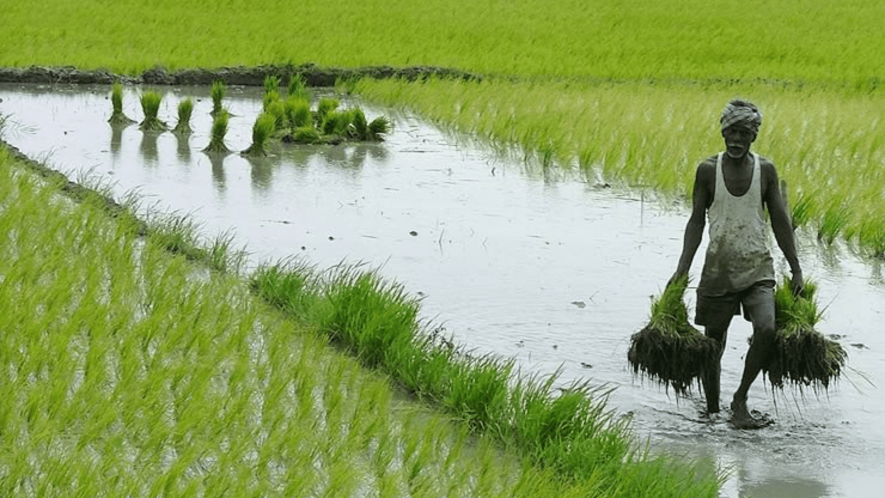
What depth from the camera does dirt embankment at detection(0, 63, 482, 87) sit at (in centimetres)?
1502

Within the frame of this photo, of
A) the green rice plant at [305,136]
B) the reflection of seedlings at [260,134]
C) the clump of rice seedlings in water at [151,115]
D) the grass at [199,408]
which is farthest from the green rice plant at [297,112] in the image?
the grass at [199,408]

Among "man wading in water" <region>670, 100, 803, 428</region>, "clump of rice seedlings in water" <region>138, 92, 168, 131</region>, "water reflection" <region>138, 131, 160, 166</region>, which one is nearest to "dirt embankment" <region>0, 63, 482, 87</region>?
"clump of rice seedlings in water" <region>138, 92, 168, 131</region>

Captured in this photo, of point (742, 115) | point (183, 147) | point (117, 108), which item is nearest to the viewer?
point (742, 115)

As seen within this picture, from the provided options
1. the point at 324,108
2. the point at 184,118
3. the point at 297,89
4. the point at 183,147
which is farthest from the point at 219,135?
the point at 297,89

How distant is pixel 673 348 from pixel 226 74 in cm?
1160

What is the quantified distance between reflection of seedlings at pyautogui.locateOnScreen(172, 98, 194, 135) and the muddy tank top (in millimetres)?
7229

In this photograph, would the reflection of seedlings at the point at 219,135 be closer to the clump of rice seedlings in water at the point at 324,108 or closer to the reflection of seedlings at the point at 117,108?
the clump of rice seedlings in water at the point at 324,108

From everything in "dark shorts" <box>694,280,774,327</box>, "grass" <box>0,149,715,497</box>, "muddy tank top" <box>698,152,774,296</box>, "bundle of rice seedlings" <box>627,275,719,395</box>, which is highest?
"muddy tank top" <box>698,152,774,296</box>

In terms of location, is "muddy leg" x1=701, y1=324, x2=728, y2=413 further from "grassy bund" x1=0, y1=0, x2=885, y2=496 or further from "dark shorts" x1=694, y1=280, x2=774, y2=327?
"grassy bund" x1=0, y1=0, x2=885, y2=496

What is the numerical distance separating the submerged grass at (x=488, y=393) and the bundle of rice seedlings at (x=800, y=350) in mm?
582

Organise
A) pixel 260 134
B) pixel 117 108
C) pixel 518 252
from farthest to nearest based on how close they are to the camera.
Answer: pixel 117 108 < pixel 260 134 < pixel 518 252

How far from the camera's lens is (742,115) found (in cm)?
471

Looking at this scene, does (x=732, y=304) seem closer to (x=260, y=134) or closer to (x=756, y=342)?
(x=756, y=342)

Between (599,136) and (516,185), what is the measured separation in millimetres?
1928
